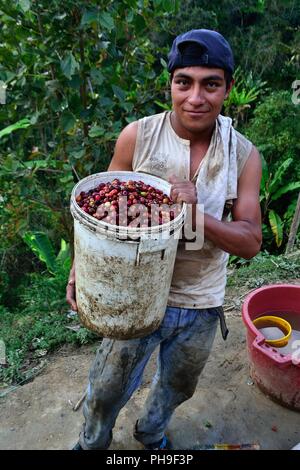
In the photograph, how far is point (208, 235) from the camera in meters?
1.72

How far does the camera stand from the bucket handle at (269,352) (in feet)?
8.36

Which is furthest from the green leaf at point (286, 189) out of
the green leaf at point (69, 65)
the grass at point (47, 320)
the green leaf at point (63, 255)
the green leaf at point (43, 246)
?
the green leaf at point (69, 65)

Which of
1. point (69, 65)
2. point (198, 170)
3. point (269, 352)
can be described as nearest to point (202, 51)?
point (198, 170)

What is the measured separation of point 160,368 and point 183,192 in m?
1.07

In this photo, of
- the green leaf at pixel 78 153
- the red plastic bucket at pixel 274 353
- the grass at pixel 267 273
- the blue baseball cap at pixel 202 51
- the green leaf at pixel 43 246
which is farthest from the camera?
the green leaf at pixel 43 246

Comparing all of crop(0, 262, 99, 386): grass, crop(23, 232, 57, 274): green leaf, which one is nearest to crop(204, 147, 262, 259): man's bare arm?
crop(0, 262, 99, 386): grass

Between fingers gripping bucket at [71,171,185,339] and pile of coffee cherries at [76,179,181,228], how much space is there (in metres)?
0.06

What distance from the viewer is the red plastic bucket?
2642mm

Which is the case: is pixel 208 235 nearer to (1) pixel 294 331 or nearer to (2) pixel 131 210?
(2) pixel 131 210

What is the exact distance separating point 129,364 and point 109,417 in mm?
335

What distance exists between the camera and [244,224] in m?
1.80

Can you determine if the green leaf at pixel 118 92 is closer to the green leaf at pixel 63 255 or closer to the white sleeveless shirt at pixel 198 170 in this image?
the white sleeveless shirt at pixel 198 170

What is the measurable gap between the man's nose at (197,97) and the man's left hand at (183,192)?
0.35 metres

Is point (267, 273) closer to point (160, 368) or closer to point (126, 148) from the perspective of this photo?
point (160, 368)
